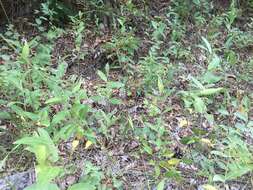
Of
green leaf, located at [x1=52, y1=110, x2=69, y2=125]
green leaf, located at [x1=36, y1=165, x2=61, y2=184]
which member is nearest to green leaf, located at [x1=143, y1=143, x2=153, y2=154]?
green leaf, located at [x1=52, y1=110, x2=69, y2=125]

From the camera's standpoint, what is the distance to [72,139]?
9.60ft

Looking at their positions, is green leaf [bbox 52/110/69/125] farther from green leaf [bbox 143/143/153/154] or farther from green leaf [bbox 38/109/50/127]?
green leaf [bbox 143/143/153/154]

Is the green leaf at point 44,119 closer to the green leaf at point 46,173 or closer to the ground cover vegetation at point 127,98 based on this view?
the ground cover vegetation at point 127,98

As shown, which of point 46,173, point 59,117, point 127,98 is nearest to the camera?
point 46,173

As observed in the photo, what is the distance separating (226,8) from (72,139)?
360 centimetres

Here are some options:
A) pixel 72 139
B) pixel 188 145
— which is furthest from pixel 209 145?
pixel 72 139

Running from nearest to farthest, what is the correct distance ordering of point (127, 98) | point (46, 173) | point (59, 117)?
point (46, 173)
point (59, 117)
point (127, 98)

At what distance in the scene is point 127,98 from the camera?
3.65 metres

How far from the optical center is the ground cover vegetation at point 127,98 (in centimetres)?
262

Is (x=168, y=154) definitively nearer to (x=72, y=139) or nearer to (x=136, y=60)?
(x=72, y=139)

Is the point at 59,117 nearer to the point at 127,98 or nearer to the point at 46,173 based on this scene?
the point at 46,173

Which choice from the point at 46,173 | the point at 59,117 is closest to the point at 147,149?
→ the point at 59,117

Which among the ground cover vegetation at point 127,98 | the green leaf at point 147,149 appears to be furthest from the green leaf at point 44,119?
the green leaf at point 147,149

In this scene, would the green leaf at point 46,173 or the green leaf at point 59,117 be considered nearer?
the green leaf at point 46,173
